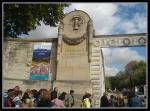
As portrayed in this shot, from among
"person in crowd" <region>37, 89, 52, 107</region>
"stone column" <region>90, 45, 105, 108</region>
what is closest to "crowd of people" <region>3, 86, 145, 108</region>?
"person in crowd" <region>37, 89, 52, 107</region>

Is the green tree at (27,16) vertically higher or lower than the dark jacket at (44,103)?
higher

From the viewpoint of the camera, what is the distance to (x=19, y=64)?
1905 centimetres

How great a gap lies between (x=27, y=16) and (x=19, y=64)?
252 cm

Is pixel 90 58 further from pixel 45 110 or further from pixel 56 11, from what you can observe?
pixel 45 110

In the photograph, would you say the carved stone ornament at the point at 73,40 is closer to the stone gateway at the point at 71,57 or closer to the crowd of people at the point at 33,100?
the stone gateway at the point at 71,57

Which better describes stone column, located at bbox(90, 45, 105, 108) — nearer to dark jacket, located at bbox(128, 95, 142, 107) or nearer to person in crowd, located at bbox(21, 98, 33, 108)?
dark jacket, located at bbox(128, 95, 142, 107)

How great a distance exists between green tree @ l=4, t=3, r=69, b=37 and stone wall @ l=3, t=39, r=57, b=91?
0.63 meters

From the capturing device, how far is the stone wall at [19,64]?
18.5 metres

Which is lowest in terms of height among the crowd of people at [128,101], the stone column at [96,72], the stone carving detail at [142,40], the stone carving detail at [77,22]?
the crowd of people at [128,101]

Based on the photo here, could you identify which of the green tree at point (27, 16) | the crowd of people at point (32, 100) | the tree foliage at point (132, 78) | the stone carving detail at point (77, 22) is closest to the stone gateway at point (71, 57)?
the stone carving detail at point (77, 22)

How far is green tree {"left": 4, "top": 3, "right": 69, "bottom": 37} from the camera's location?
17.8m

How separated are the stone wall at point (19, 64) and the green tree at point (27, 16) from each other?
2.06 ft

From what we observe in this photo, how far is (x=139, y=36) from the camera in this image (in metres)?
17.8

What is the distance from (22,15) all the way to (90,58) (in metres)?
3.96
